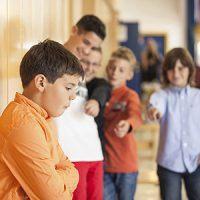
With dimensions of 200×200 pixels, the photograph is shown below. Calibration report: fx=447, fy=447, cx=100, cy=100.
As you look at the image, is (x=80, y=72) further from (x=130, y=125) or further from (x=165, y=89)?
(x=165, y=89)

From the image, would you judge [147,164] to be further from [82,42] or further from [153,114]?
[82,42]

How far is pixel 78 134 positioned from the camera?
1627 mm

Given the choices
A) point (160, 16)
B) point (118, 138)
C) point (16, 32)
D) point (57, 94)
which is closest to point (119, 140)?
point (118, 138)

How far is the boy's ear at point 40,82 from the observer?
44.8 inches

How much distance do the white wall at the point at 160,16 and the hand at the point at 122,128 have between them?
19.6 ft

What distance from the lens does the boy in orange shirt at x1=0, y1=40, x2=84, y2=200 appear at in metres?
1.05

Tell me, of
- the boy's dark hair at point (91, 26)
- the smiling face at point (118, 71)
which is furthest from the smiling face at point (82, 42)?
the smiling face at point (118, 71)

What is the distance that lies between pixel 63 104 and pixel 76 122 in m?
0.47

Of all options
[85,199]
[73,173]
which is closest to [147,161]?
[85,199]

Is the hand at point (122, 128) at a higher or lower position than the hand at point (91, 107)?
lower

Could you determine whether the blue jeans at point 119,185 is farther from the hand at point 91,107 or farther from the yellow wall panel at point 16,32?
the yellow wall panel at point 16,32

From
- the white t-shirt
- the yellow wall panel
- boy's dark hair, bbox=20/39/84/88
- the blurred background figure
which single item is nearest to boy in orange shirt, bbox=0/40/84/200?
boy's dark hair, bbox=20/39/84/88

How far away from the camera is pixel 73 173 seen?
1233mm

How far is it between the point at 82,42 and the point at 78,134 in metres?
0.37
